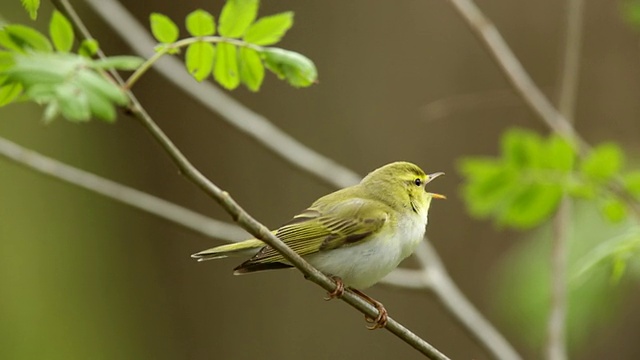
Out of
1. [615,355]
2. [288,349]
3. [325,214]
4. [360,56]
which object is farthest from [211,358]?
[325,214]

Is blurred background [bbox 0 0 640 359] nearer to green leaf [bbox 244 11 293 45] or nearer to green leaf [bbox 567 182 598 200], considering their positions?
green leaf [bbox 567 182 598 200]

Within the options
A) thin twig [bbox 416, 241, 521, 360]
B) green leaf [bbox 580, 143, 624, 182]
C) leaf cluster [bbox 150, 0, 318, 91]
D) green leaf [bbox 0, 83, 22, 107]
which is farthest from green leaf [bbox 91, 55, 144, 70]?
thin twig [bbox 416, 241, 521, 360]

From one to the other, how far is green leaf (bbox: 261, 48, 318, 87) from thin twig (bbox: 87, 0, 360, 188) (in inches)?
88.2

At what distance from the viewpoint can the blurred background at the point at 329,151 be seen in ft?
21.0

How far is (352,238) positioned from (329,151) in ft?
10.4

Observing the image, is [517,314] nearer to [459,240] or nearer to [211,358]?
[459,240]

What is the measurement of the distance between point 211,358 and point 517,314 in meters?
2.81

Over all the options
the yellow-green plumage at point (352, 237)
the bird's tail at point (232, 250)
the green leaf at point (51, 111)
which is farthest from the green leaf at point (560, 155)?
the green leaf at point (51, 111)

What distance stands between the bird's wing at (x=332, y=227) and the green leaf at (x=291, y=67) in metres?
1.12

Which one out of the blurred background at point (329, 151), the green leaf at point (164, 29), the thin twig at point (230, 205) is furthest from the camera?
the blurred background at point (329, 151)

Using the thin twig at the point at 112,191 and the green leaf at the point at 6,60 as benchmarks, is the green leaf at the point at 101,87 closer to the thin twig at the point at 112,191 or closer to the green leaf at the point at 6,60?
the green leaf at the point at 6,60

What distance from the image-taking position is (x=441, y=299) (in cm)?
455

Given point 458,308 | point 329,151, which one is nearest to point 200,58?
point 458,308

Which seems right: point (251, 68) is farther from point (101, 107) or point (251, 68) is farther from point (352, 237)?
point (352, 237)
